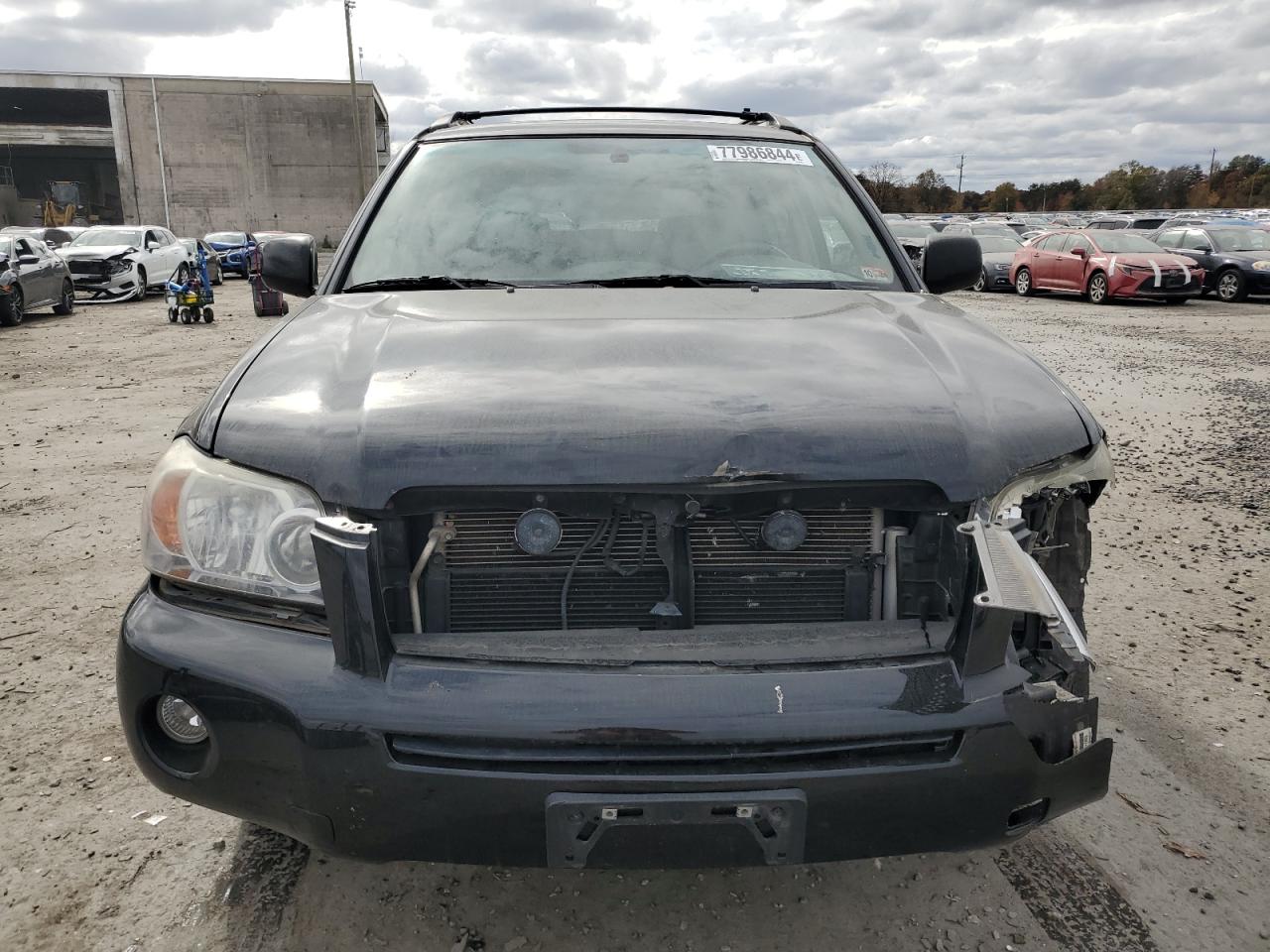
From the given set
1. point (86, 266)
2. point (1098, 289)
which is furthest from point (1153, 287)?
point (86, 266)

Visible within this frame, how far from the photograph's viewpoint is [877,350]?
85.7 inches

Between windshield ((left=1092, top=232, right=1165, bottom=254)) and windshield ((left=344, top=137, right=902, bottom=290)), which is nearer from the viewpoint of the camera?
windshield ((left=344, top=137, right=902, bottom=290))

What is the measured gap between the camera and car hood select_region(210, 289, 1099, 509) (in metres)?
1.73

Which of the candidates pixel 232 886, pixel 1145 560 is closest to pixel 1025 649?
pixel 232 886

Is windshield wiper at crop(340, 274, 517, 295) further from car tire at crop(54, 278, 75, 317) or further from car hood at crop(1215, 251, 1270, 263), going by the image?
car hood at crop(1215, 251, 1270, 263)

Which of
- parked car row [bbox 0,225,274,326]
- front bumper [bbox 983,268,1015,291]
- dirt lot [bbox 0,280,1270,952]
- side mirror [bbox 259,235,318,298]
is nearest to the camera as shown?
dirt lot [bbox 0,280,1270,952]

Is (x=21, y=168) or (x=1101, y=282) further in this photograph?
(x=21, y=168)

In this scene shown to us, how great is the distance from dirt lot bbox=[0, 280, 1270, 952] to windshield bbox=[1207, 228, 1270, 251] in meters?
17.2

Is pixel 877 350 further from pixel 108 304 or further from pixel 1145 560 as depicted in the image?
pixel 108 304

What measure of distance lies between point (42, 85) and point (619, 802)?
2252 inches

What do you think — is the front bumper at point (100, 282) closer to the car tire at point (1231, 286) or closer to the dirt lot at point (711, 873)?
the dirt lot at point (711, 873)

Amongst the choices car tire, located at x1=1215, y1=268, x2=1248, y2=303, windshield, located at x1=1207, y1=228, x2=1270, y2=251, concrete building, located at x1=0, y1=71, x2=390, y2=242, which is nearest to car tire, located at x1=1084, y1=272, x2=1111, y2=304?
car tire, located at x1=1215, y1=268, x2=1248, y2=303

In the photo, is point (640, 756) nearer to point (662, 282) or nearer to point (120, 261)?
point (662, 282)

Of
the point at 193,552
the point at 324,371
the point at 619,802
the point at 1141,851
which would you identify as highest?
the point at 324,371
